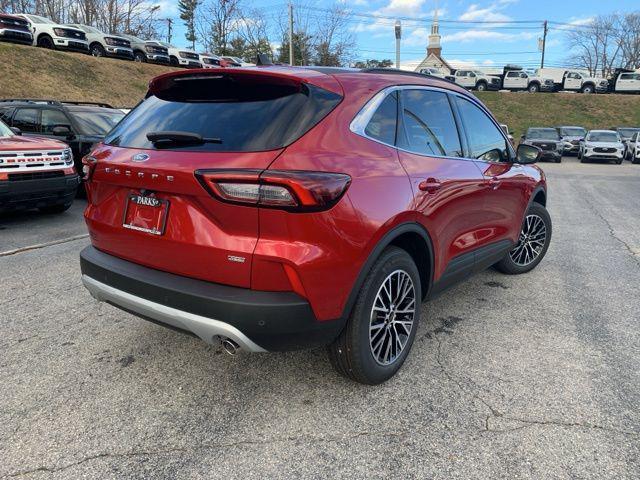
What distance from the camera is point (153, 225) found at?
2553 mm

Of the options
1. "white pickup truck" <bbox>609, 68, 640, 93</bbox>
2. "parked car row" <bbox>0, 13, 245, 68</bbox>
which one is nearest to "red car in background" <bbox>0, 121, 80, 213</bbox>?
"parked car row" <bbox>0, 13, 245, 68</bbox>

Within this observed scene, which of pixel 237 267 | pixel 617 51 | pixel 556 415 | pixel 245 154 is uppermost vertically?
pixel 617 51

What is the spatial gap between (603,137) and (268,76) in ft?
84.6

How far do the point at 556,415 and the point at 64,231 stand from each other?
646 centimetres

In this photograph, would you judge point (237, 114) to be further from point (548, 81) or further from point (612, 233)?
point (548, 81)

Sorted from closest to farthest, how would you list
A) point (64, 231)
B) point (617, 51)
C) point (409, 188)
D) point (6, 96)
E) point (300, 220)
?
point (300, 220), point (409, 188), point (64, 231), point (6, 96), point (617, 51)

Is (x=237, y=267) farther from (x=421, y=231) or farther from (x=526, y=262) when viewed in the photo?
(x=526, y=262)

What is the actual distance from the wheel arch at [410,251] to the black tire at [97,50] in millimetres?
31116

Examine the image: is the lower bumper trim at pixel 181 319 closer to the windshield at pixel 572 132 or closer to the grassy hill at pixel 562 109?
the windshield at pixel 572 132

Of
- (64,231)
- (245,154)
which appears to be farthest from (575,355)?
(64,231)

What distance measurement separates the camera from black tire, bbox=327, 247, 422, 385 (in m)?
2.61

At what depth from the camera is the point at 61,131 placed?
28.8 ft

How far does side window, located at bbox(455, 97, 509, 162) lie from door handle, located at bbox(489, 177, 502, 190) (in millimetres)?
167

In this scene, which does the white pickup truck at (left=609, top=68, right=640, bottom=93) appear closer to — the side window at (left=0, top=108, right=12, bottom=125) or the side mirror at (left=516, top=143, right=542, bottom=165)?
the side mirror at (left=516, top=143, right=542, bottom=165)
